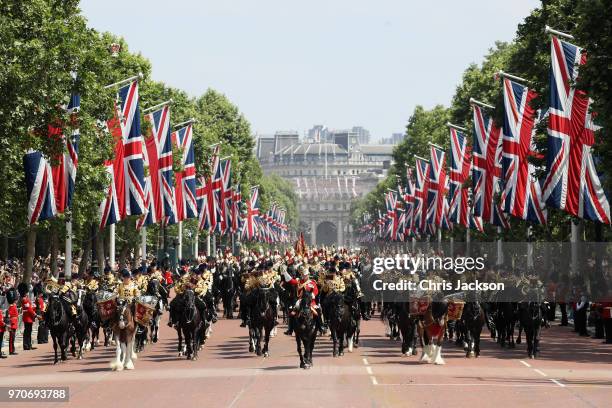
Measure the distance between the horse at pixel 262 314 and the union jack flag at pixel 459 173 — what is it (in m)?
32.2

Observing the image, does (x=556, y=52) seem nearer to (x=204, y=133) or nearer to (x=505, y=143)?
(x=505, y=143)

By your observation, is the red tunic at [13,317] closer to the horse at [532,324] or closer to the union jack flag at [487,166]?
the horse at [532,324]

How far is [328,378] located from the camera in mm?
29766

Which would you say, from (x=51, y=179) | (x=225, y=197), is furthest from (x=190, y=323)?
(x=225, y=197)

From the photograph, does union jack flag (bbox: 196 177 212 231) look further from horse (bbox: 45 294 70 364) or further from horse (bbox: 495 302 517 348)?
horse (bbox: 45 294 70 364)

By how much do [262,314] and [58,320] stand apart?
5.16 metres

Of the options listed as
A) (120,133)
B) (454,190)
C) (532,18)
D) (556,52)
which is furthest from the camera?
(454,190)

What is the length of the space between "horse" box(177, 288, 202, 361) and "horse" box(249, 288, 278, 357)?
5.06ft

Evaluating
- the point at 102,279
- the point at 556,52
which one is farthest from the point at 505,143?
the point at 102,279

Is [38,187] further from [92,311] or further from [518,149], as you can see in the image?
[518,149]

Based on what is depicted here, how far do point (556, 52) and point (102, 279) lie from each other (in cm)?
1415

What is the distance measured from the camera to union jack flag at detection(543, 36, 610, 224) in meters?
39.3

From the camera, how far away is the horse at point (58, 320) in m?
35.7

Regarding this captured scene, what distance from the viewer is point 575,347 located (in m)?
41.2
